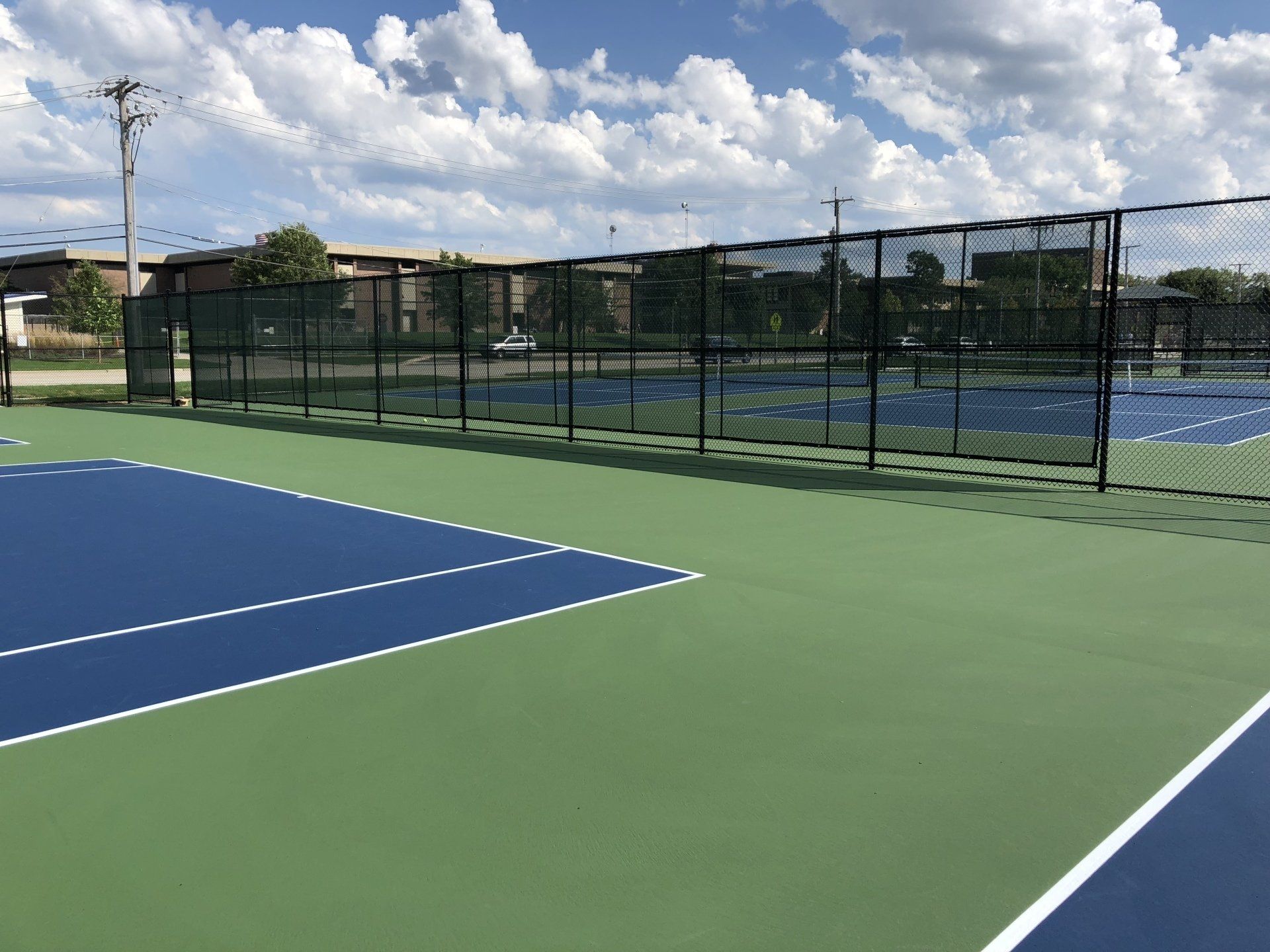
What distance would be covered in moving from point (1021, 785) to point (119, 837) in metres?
3.42

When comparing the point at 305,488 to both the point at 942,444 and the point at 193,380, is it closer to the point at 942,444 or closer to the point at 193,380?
the point at 942,444

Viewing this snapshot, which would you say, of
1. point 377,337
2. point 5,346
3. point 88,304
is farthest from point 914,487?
point 88,304

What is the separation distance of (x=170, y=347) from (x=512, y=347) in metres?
9.39

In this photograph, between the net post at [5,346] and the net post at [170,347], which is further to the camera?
the net post at [170,347]

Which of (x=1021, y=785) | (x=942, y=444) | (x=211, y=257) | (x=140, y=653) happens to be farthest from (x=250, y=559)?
(x=211, y=257)

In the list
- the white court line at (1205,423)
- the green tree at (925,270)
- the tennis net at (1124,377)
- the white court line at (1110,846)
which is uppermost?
the green tree at (925,270)

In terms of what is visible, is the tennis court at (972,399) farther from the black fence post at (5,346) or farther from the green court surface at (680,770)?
the black fence post at (5,346)

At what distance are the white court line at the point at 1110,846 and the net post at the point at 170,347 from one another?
24.6 m

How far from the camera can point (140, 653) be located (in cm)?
553

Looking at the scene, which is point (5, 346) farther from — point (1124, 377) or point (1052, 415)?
point (1124, 377)

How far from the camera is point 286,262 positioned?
66.9 metres

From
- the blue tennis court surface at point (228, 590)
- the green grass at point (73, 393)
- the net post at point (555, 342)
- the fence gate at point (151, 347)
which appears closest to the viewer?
the blue tennis court surface at point (228, 590)

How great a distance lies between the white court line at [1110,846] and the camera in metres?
2.94

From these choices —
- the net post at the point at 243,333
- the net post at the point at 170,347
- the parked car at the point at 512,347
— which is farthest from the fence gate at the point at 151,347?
the parked car at the point at 512,347
